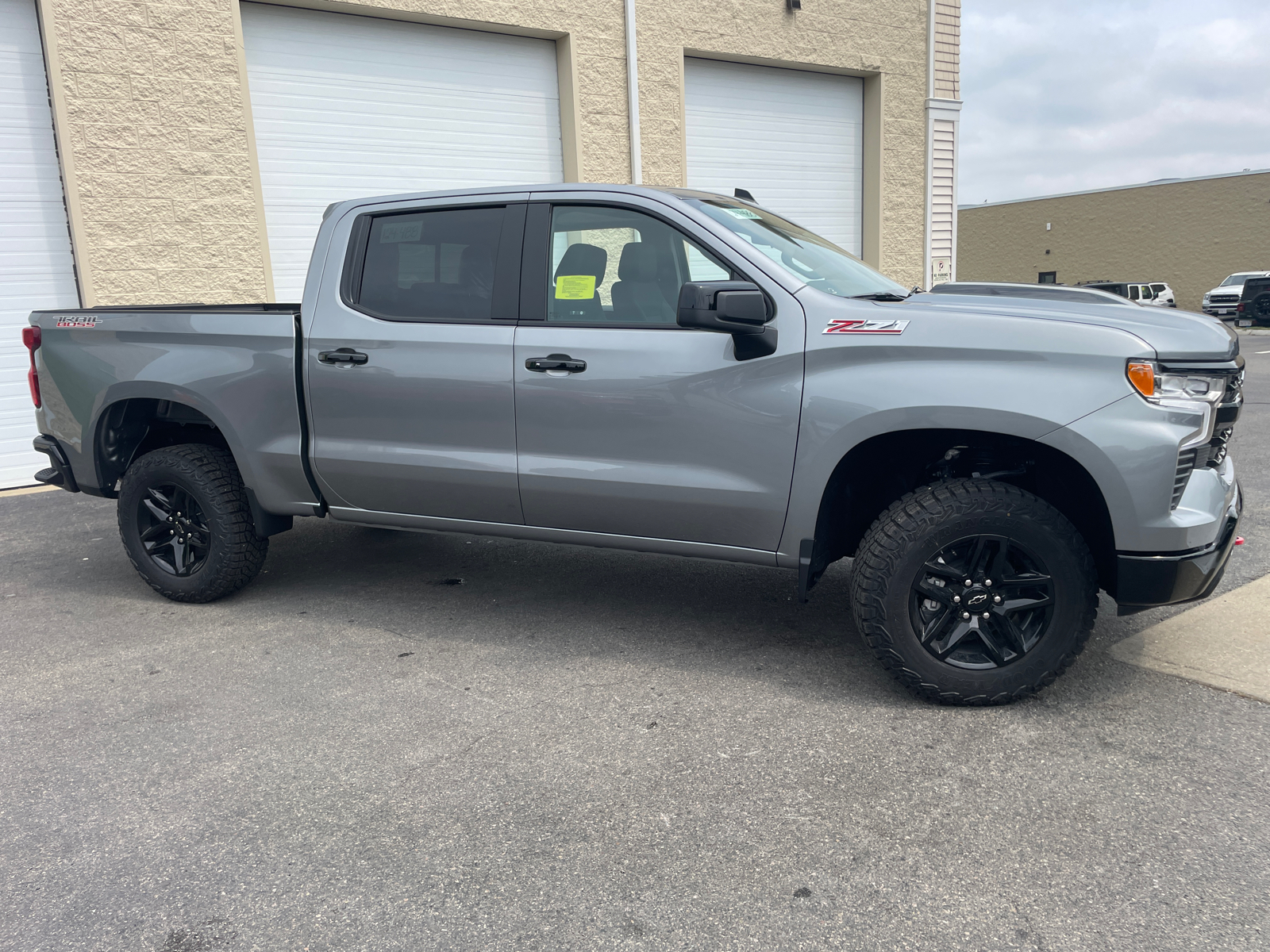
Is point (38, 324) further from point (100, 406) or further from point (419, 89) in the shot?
point (419, 89)

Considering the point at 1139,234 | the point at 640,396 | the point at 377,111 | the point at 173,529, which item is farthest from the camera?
the point at 1139,234

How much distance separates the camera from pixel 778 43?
39.1 ft

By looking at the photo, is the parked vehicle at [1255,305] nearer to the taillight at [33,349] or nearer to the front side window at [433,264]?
the front side window at [433,264]

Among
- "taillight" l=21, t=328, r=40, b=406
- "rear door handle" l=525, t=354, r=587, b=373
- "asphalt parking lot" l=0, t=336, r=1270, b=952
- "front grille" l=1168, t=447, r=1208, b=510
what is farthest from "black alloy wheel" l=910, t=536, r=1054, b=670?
"taillight" l=21, t=328, r=40, b=406

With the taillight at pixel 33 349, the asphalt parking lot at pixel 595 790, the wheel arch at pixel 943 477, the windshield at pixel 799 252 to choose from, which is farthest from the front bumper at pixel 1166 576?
the taillight at pixel 33 349

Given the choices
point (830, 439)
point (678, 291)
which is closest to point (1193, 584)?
point (830, 439)

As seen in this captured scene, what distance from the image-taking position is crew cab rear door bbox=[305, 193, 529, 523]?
4043mm

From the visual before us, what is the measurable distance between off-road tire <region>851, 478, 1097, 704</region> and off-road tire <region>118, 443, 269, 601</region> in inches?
117

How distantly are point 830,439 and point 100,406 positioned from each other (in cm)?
365

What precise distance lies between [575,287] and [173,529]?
2.46 m

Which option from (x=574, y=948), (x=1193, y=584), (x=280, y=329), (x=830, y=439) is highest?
(x=280, y=329)

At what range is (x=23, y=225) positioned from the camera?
8.23 meters

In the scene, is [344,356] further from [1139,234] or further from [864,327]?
[1139,234]

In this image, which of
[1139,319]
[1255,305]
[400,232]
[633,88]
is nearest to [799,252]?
[1139,319]
